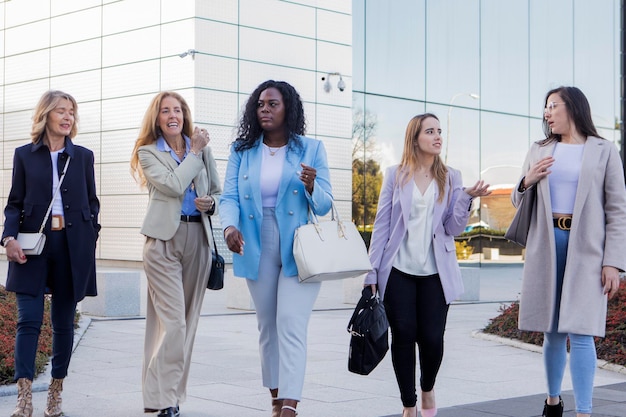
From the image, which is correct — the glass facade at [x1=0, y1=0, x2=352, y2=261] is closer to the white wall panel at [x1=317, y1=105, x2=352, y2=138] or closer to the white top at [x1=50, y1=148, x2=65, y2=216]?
the white wall panel at [x1=317, y1=105, x2=352, y2=138]

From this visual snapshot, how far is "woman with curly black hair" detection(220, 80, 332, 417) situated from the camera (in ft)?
17.3

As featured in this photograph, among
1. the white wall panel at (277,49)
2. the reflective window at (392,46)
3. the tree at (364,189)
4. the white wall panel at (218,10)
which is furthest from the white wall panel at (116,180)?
the reflective window at (392,46)

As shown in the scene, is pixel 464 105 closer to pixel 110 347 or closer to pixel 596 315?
pixel 110 347

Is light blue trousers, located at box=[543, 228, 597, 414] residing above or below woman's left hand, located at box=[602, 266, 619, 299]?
below

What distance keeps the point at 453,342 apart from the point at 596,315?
17.6 feet

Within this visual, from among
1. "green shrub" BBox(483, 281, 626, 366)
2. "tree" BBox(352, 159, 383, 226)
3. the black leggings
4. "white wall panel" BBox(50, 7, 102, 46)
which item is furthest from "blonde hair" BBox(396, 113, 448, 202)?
"white wall panel" BBox(50, 7, 102, 46)

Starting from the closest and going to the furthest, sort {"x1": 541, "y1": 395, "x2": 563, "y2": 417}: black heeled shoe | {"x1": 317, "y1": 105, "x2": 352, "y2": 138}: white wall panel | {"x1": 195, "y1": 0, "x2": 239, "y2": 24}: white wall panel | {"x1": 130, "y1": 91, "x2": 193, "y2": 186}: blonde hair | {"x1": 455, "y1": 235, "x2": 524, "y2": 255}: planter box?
1. {"x1": 541, "y1": 395, "x2": 563, "y2": 417}: black heeled shoe
2. {"x1": 130, "y1": 91, "x2": 193, "y2": 186}: blonde hair
3. {"x1": 195, "y1": 0, "x2": 239, "y2": 24}: white wall panel
4. {"x1": 317, "y1": 105, "x2": 352, "y2": 138}: white wall panel
5. {"x1": 455, "y1": 235, "x2": 524, "y2": 255}: planter box

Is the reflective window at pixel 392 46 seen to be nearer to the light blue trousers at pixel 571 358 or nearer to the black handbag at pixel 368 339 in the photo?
the light blue trousers at pixel 571 358

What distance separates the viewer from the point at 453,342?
10617mm

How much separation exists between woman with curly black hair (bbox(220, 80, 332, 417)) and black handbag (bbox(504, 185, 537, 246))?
1.12 m

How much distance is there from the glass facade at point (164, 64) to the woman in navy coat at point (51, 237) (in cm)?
1891

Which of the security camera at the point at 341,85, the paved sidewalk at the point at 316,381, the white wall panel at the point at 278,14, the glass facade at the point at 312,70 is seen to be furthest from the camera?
the security camera at the point at 341,85

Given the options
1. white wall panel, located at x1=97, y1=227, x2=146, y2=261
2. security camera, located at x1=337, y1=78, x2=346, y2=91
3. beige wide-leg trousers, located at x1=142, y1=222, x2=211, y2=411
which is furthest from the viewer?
security camera, located at x1=337, y1=78, x2=346, y2=91

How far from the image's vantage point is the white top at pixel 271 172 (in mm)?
5426
